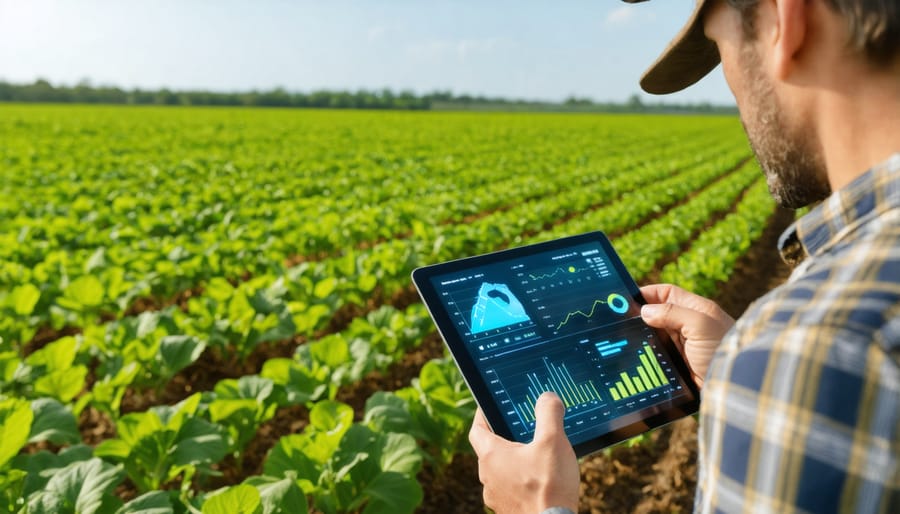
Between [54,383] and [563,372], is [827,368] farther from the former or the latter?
[54,383]

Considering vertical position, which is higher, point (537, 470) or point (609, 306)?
point (609, 306)

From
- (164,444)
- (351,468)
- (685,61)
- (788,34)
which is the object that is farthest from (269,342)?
(788,34)

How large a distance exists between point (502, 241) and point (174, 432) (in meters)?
6.42

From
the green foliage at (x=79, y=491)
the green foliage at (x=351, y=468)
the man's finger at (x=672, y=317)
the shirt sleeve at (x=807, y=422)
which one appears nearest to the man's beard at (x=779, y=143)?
the shirt sleeve at (x=807, y=422)

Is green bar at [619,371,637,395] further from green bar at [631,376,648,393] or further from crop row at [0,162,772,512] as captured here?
crop row at [0,162,772,512]

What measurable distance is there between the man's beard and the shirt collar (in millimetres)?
73

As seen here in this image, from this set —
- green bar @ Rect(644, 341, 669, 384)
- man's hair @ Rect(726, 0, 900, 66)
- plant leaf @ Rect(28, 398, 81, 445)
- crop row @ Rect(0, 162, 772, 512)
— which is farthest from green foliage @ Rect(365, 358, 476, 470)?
man's hair @ Rect(726, 0, 900, 66)

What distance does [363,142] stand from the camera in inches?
1145

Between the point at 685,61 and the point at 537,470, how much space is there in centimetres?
98

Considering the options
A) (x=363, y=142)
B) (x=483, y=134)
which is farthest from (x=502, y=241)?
(x=483, y=134)

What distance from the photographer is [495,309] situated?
1.77m

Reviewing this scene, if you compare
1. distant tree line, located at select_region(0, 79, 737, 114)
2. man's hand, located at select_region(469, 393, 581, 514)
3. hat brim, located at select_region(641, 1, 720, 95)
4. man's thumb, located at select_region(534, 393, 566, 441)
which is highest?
hat brim, located at select_region(641, 1, 720, 95)

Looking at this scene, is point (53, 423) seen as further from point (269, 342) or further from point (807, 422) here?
point (807, 422)

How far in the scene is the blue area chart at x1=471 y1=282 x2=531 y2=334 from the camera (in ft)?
5.69
